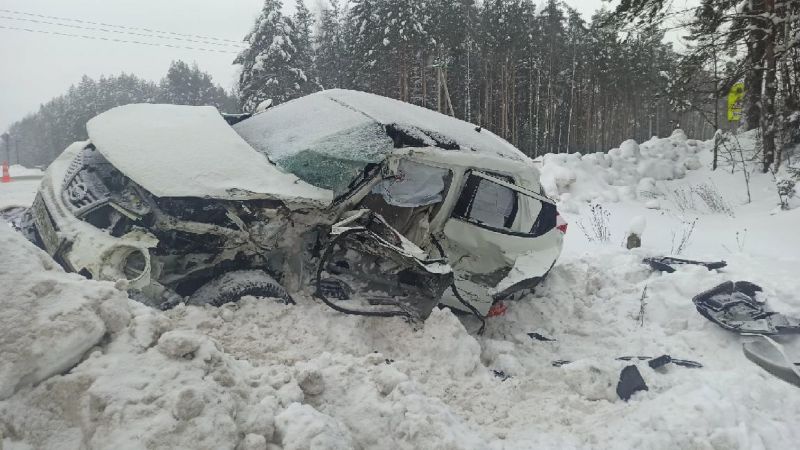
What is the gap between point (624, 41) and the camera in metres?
12.5

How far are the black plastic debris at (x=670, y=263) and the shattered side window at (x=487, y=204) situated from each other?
1941mm

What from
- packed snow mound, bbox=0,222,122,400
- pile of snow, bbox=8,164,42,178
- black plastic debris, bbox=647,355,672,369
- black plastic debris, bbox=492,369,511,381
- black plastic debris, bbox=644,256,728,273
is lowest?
pile of snow, bbox=8,164,42,178

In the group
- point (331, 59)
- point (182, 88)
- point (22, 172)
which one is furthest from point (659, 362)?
point (182, 88)

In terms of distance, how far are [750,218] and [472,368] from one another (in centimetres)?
741

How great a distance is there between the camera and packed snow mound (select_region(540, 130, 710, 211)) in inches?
454

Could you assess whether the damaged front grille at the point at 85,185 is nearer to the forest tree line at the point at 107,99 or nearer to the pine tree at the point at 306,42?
the pine tree at the point at 306,42

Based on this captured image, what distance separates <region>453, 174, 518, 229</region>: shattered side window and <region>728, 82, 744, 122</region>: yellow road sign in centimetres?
1148

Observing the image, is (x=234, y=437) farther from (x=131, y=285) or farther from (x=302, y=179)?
(x=302, y=179)

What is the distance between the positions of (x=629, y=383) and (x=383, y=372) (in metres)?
1.74

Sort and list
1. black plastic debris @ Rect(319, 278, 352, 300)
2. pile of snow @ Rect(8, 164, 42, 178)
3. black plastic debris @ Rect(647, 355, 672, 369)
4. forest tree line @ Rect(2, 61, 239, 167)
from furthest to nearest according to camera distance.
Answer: forest tree line @ Rect(2, 61, 239, 167) → pile of snow @ Rect(8, 164, 42, 178) → black plastic debris @ Rect(647, 355, 672, 369) → black plastic debris @ Rect(319, 278, 352, 300)

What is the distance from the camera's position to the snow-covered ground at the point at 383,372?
1659 millimetres

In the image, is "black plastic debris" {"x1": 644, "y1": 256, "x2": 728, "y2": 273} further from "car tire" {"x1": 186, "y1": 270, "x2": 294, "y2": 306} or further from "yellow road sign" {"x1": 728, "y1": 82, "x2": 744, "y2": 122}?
"yellow road sign" {"x1": 728, "y1": 82, "x2": 744, "y2": 122}

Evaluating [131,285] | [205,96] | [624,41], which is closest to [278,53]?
[624,41]

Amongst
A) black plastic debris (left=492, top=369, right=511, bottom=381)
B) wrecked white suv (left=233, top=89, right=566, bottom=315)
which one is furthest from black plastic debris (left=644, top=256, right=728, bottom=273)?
black plastic debris (left=492, top=369, right=511, bottom=381)
